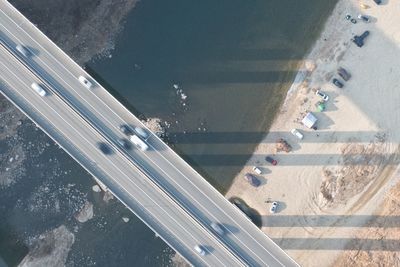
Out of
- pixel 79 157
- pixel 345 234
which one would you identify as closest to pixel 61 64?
pixel 79 157

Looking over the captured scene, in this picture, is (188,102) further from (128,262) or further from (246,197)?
(128,262)

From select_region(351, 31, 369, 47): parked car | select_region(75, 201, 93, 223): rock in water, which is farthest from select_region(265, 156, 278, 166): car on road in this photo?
select_region(75, 201, 93, 223): rock in water

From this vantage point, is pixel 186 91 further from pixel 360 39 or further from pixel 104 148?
pixel 360 39

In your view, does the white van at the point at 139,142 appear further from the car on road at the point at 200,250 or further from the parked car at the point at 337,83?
the parked car at the point at 337,83

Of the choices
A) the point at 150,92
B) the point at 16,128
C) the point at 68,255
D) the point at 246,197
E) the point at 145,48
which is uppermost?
the point at 145,48

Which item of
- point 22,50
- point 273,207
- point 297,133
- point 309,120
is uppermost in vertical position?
point 309,120

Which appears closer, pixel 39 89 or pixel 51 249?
pixel 39 89

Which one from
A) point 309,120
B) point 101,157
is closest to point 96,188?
point 101,157

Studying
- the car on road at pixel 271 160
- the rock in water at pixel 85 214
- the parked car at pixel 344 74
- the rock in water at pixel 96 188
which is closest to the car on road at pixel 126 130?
the rock in water at pixel 96 188
